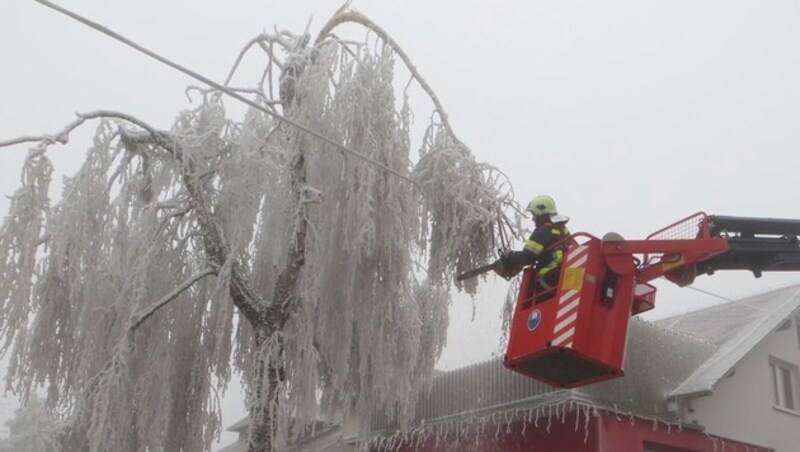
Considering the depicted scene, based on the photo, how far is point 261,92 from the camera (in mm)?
8680

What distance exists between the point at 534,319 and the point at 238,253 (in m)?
3.10

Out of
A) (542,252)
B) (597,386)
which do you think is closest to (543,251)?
(542,252)

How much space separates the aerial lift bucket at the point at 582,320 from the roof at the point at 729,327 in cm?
615

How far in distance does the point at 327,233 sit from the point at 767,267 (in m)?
3.76

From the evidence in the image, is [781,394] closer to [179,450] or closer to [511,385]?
[511,385]

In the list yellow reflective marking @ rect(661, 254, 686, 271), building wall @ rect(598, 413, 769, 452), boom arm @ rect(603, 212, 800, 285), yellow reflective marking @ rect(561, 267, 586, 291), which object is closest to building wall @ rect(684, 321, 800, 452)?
building wall @ rect(598, 413, 769, 452)

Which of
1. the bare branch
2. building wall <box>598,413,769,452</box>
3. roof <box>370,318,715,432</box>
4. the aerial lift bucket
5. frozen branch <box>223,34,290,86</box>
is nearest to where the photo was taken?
the aerial lift bucket

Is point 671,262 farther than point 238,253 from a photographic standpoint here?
No

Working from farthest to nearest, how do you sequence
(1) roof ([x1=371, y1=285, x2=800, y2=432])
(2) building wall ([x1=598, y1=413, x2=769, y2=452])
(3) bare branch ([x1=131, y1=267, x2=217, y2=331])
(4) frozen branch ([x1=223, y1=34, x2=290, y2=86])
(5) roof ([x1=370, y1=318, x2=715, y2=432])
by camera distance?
(1) roof ([x1=371, y1=285, x2=800, y2=432]) → (5) roof ([x1=370, y1=318, x2=715, y2=432]) → (2) building wall ([x1=598, y1=413, x2=769, y2=452]) → (4) frozen branch ([x1=223, y1=34, x2=290, y2=86]) → (3) bare branch ([x1=131, y1=267, x2=217, y2=331])

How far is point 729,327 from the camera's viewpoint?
14.4 meters

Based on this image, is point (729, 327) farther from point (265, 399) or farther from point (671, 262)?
point (265, 399)

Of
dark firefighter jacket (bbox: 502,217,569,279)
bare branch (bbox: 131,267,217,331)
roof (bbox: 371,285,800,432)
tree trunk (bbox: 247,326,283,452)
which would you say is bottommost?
tree trunk (bbox: 247,326,283,452)

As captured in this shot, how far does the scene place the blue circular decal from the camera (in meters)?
6.35

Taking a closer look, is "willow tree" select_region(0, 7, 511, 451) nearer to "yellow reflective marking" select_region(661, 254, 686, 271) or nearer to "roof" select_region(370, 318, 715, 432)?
"yellow reflective marking" select_region(661, 254, 686, 271)
